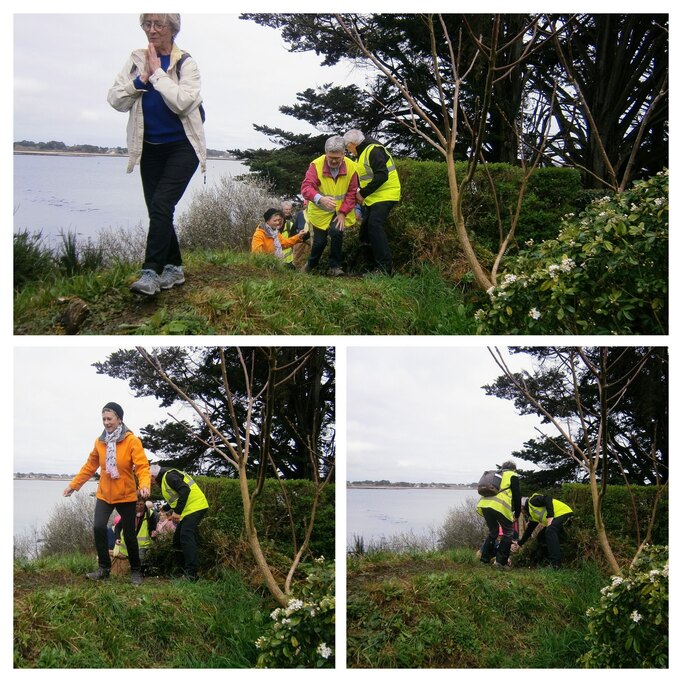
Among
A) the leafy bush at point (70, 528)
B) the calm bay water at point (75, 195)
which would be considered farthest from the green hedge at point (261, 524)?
the calm bay water at point (75, 195)

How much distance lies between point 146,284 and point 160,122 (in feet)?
3.58

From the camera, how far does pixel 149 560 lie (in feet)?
19.1

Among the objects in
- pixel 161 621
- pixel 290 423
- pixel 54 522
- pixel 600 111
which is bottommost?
pixel 161 621

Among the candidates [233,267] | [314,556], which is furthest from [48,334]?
[314,556]

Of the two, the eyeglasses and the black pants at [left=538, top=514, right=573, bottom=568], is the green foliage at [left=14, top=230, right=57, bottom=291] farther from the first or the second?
the black pants at [left=538, top=514, right=573, bottom=568]

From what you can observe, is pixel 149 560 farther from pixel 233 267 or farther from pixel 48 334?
pixel 233 267

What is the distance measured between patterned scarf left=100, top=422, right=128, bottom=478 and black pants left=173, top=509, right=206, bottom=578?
27.5 inches

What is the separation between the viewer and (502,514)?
5.95m

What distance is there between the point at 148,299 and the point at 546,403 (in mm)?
3073

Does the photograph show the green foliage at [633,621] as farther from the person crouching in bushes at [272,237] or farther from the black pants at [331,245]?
the person crouching in bushes at [272,237]

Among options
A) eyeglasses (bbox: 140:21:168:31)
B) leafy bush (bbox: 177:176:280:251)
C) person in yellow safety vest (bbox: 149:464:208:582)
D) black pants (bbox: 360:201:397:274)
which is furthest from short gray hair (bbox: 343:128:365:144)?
person in yellow safety vest (bbox: 149:464:208:582)

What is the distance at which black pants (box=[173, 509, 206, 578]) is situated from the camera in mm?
5742

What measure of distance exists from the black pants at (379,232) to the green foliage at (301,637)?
2.65 meters

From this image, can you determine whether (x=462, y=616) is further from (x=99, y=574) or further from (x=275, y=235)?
(x=275, y=235)
